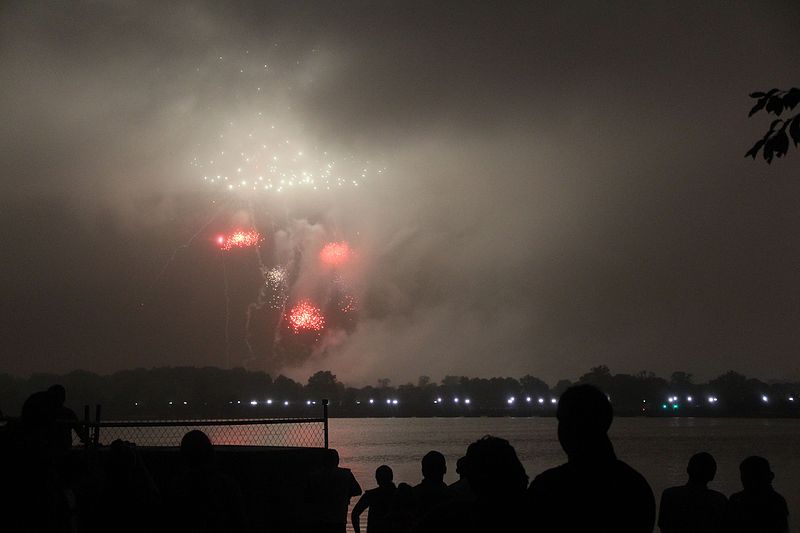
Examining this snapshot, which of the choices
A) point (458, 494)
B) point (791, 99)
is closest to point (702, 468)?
point (458, 494)

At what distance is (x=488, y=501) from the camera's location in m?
3.62

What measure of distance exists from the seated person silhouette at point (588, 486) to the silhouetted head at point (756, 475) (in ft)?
11.9

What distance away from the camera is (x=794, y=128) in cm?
692

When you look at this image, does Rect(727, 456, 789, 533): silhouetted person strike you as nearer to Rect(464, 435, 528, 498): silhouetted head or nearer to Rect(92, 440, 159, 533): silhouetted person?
Rect(464, 435, 528, 498): silhouetted head

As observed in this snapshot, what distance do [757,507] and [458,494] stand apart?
8.41 ft

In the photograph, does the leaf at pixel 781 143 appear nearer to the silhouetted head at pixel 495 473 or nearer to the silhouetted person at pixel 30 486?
the silhouetted head at pixel 495 473

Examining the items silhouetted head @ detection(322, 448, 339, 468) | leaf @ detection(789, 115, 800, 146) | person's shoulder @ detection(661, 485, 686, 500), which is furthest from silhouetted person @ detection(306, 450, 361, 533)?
leaf @ detection(789, 115, 800, 146)

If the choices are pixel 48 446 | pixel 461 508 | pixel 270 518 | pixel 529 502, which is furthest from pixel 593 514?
pixel 270 518

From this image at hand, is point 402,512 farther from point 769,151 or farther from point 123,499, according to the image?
point 769,151

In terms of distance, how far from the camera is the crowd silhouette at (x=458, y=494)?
143 inches

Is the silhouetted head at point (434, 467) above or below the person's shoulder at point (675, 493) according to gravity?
above

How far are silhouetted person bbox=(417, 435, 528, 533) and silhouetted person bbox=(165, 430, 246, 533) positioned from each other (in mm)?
2382

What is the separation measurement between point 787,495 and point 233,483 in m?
48.8

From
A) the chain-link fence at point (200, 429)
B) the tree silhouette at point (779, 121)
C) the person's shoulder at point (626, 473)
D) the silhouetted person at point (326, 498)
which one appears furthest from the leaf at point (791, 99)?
the chain-link fence at point (200, 429)
